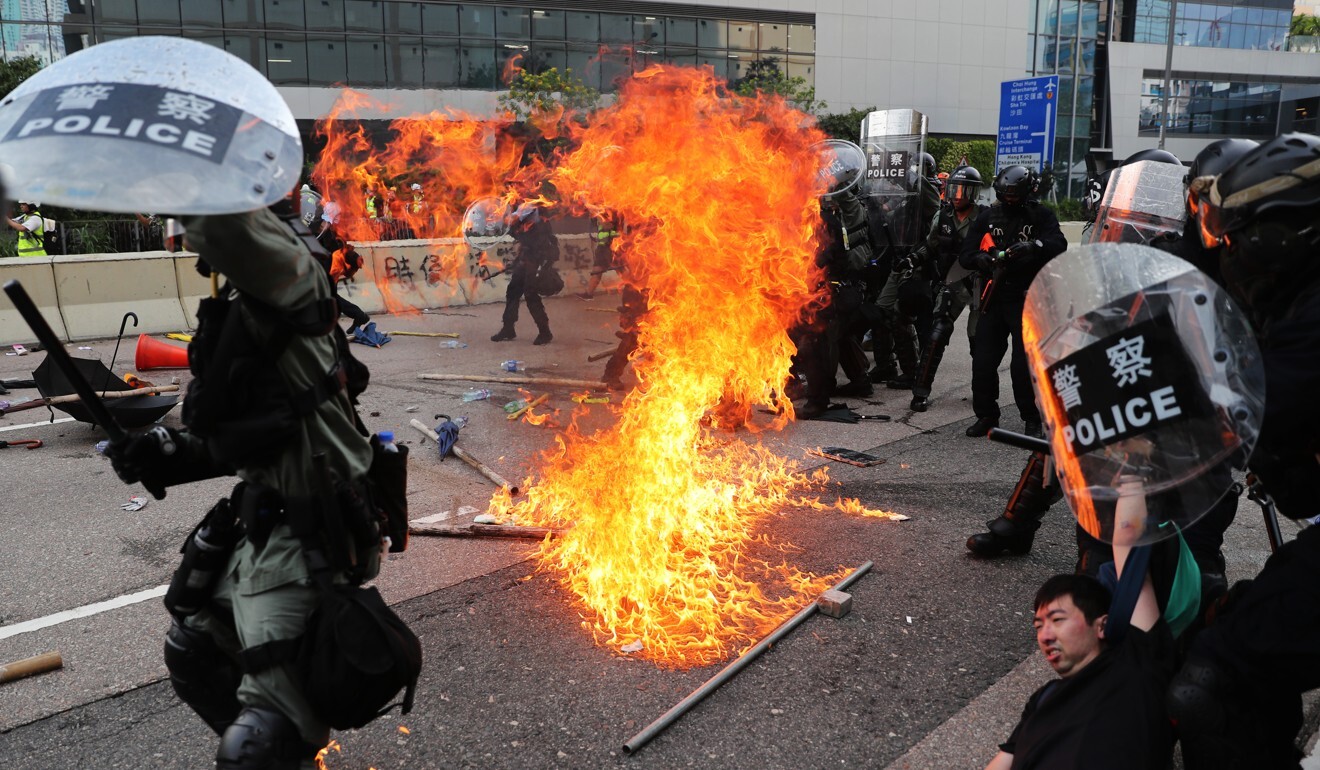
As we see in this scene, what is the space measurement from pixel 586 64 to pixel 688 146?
31303 millimetres

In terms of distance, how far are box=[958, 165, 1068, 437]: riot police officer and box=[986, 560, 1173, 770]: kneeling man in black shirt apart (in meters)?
4.65

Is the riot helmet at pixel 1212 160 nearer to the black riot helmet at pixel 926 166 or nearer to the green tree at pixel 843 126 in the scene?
the black riot helmet at pixel 926 166

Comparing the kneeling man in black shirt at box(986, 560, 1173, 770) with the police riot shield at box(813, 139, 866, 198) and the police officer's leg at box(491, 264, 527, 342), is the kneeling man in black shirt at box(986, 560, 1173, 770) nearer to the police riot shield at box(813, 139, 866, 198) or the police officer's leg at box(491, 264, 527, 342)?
the police riot shield at box(813, 139, 866, 198)

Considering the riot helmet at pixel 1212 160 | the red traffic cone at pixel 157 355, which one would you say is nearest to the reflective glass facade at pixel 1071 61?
the red traffic cone at pixel 157 355

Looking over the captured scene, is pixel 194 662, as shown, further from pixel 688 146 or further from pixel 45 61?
pixel 45 61

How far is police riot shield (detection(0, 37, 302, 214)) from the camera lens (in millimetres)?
1837

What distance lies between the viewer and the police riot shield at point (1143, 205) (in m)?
4.73

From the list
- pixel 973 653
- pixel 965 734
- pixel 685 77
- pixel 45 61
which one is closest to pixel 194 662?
pixel 965 734

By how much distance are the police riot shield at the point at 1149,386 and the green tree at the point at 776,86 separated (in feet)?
82.7

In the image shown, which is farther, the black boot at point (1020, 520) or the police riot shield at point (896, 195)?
the police riot shield at point (896, 195)

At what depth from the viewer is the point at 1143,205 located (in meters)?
4.75

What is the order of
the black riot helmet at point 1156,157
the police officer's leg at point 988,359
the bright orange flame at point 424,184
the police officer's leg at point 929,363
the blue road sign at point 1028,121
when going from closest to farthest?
the black riot helmet at point 1156,157, the police officer's leg at point 988,359, the police officer's leg at point 929,363, the bright orange flame at point 424,184, the blue road sign at point 1028,121

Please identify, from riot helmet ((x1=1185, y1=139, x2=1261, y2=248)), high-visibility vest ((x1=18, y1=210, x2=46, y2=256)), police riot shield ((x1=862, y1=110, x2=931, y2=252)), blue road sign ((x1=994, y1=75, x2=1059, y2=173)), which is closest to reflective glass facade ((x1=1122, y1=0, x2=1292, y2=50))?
blue road sign ((x1=994, y1=75, x2=1059, y2=173))

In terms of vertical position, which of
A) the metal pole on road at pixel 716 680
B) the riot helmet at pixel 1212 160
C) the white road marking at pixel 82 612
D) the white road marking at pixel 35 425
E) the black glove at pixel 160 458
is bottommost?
the white road marking at pixel 35 425
